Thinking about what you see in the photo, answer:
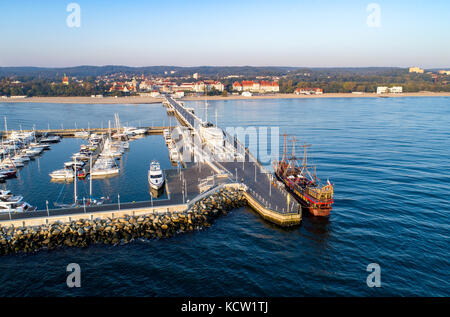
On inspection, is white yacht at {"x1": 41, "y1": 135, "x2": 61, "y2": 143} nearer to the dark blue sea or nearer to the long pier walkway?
the dark blue sea

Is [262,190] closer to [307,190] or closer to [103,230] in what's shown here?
[307,190]

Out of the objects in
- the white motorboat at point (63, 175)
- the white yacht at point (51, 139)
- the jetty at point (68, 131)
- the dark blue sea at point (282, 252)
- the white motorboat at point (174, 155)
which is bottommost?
the dark blue sea at point (282, 252)

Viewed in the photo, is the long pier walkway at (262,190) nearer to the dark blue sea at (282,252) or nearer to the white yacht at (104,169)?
the dark blue sea at (282,252)

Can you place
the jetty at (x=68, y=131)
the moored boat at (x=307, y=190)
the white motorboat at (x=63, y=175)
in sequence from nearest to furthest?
the moored boat at (x=307, y=190)
the white motorboat at (x=63, y=175)
the jetty at (x=68, y=131)

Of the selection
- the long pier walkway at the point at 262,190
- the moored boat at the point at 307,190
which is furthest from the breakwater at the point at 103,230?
the moored boat at the point at 307,190

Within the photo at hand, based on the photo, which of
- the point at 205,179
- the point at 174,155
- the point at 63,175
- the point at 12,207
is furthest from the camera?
the point at 174,155

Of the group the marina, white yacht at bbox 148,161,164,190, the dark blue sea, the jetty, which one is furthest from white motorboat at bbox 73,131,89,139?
white yacht at bbox 148,161,164,190

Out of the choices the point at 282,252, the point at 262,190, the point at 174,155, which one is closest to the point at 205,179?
the point at 262,190

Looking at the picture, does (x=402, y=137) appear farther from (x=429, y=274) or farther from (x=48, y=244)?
(x=48, y=244)

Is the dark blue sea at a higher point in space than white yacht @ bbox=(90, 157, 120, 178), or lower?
lower
